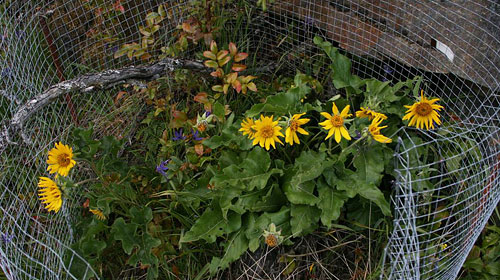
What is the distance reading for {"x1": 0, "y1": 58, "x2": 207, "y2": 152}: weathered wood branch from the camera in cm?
170

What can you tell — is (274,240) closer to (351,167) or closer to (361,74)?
(351,167)

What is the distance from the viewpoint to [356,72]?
2383 mm

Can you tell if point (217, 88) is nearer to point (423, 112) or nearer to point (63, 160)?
point (63, 160)

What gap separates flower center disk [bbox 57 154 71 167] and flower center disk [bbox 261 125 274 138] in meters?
0.69

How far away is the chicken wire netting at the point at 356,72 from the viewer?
69.4 inches

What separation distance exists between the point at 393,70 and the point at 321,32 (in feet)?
1.32

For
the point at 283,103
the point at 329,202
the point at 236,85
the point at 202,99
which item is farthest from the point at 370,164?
the point at 202,99

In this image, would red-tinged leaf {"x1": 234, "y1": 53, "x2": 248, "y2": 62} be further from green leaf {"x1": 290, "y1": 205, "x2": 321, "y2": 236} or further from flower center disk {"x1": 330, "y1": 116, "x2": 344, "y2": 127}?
green leaf {"x1": 290, "y1": 205, "x2": 321, "y2": 236}

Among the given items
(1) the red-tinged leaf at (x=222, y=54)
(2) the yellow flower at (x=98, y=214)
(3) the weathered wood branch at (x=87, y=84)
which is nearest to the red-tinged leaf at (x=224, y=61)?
(1) the red-tinged leaf at (x=222, y=54)

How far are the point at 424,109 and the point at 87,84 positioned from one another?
4.17 ft

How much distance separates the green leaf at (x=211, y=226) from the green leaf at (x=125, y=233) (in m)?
0.19

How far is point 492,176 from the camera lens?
1.80m

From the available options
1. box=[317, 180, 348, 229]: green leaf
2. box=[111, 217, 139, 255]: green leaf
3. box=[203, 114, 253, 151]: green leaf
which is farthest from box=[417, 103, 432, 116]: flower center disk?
box=[111, 217, 139, 255]: green leaf

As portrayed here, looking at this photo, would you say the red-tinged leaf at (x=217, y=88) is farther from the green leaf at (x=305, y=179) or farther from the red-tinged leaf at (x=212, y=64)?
the green leaf at (x=305, y=179)
